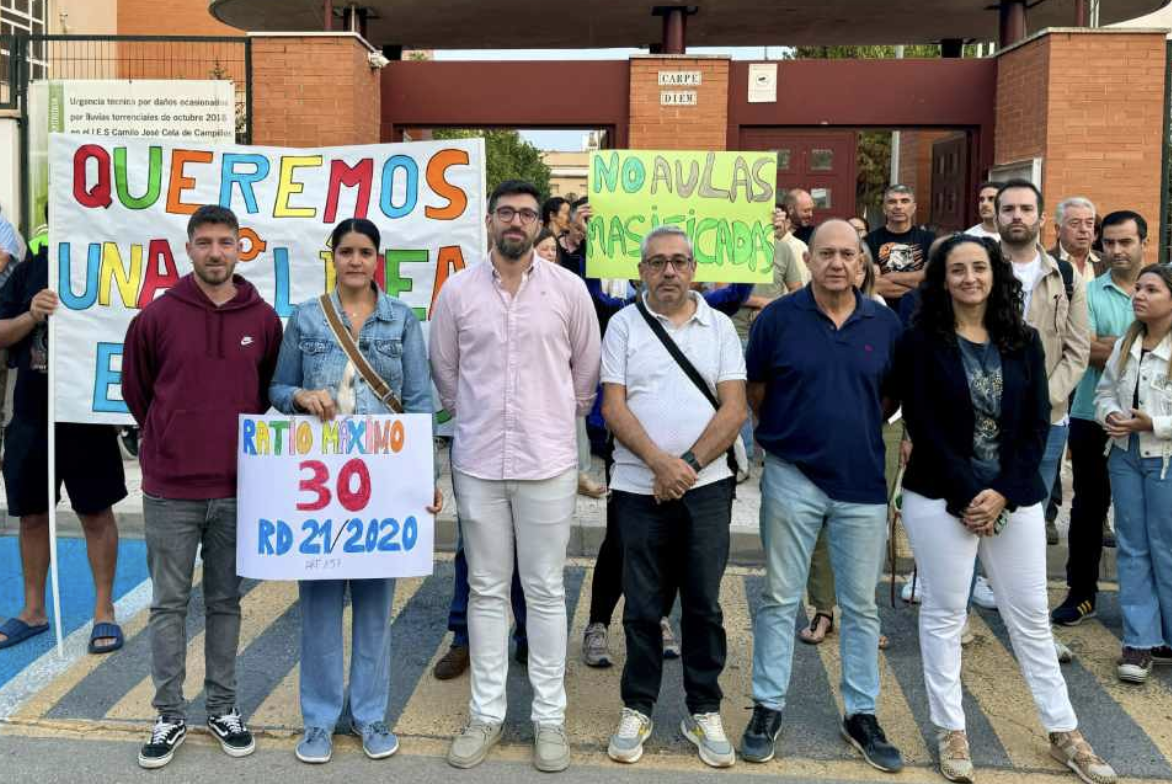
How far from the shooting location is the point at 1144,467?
17.1 ft

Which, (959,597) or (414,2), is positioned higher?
(414,2)

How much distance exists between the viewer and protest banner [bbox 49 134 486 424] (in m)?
5.18

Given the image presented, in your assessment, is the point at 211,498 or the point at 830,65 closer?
the point at 211,498

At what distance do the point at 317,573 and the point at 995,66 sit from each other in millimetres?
10522

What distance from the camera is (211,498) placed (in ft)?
13.7

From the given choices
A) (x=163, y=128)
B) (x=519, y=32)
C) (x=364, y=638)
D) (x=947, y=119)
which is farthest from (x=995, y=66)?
(x=364, y=638)

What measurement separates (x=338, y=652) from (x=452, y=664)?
896 millimetres

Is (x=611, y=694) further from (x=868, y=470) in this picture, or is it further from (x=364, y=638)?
(x=868, y=470)

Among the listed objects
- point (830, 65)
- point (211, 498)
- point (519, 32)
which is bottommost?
point (211, 498)

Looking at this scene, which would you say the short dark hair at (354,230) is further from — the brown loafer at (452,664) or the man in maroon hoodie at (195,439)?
the brown loafer at (452,664)

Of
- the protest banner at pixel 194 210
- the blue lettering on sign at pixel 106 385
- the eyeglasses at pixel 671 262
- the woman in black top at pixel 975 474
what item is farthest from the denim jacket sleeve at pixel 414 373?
the woman in black top at pixel 975 474

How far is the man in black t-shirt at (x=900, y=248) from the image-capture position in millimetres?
7098

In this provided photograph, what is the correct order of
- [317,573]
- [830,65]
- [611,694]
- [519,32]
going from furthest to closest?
[519,32] < [830,65] < [611,694] < [317,573]

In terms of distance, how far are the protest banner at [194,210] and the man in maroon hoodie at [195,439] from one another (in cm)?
106
